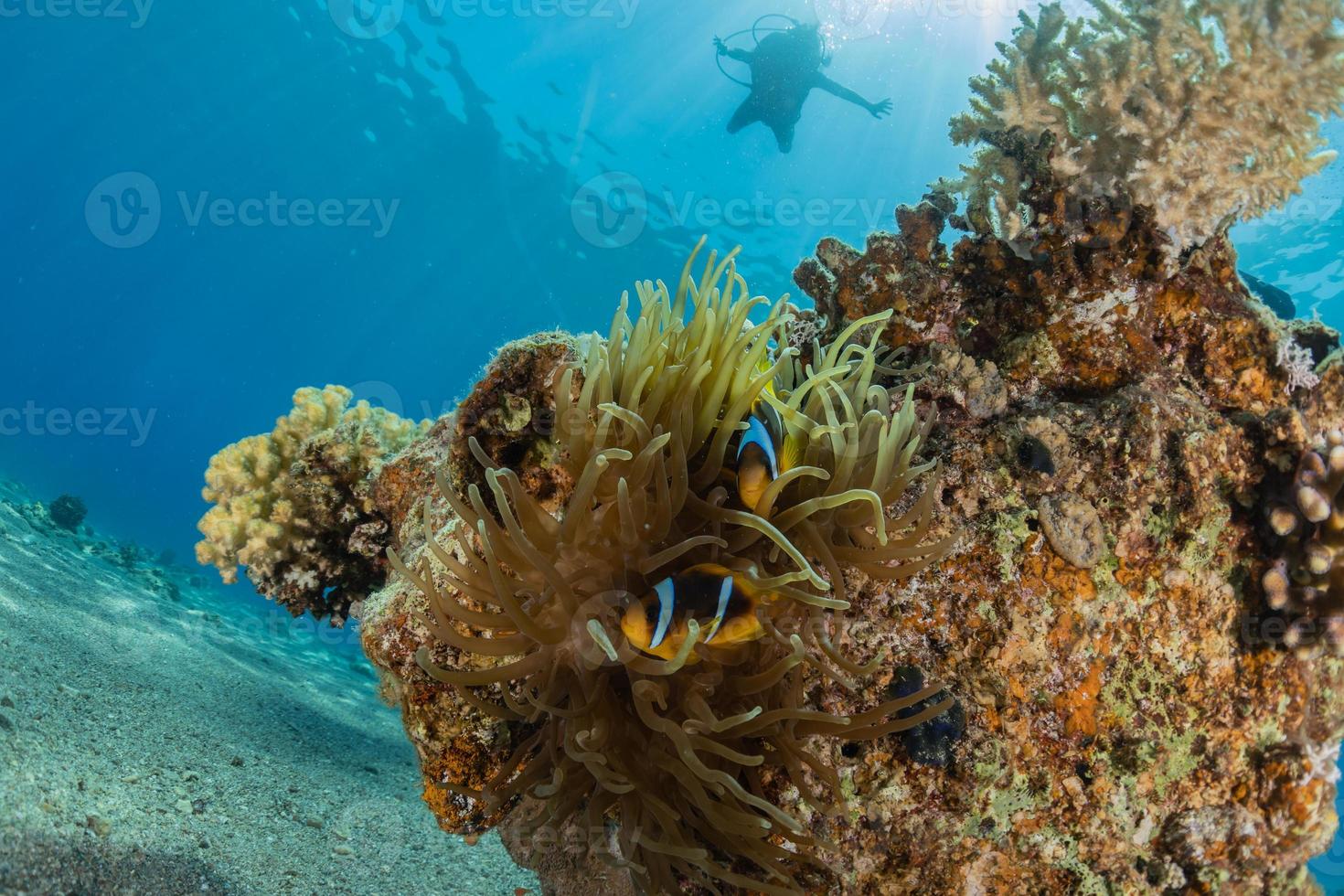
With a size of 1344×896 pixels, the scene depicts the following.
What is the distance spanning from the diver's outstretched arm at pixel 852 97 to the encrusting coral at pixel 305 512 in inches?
687

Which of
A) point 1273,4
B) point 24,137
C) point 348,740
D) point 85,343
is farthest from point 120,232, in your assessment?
point 1273,4

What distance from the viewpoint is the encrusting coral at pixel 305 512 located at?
386cm

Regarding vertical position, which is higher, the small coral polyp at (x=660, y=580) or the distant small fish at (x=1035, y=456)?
the distant small fish at (x=1035, y=456)

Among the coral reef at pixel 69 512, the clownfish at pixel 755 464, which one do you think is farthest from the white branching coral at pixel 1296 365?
the coral reef at pixel 69 512

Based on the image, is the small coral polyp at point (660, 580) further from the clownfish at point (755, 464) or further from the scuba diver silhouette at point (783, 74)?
the scuba diver silhouette at point (783, 74)

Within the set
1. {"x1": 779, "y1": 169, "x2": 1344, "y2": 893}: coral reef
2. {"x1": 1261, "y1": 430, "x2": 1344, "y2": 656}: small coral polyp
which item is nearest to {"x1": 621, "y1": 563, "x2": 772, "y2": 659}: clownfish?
{"x1": 779, "y1": 169, "x2": 1344, "y2": 893}: coral reef

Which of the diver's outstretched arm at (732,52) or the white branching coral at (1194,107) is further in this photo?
the diver's outstretched arm at (732,52)

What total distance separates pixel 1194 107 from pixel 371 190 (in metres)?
50.0

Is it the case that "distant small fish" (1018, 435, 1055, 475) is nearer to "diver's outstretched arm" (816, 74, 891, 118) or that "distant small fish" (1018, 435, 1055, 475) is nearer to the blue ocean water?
the blue ocean water

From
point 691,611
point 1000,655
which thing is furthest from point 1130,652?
point 691,611

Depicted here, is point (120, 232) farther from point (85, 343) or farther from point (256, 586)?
point (256, 586)

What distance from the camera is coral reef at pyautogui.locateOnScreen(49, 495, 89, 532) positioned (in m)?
16.0

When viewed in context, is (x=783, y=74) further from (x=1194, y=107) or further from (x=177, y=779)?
(x=177, y=779)

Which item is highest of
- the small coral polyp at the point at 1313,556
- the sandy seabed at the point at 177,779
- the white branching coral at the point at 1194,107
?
the white branching coral at the point at 1194,107
